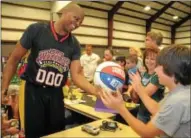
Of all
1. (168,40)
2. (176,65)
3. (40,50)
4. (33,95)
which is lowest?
(33,95)

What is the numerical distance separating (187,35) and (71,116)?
1142cm

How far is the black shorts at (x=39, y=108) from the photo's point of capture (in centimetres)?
222

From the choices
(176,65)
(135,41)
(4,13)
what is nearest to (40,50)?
(176,65)

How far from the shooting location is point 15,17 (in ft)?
22.8

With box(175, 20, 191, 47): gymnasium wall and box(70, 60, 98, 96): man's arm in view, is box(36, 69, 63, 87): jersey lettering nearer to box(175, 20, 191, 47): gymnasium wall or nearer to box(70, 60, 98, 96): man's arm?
box(70, 60, 98, 96): man's arm

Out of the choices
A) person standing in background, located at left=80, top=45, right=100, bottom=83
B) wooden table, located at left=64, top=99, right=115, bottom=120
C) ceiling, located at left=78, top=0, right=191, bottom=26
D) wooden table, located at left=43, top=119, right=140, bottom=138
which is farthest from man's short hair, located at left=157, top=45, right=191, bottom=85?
ceiling, located at left=78, top=0, right=191, bottom=26

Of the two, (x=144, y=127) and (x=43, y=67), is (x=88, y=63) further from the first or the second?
(x=144, y=127)

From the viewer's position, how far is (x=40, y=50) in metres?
2.20

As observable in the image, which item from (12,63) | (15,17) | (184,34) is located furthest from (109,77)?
(184,34)

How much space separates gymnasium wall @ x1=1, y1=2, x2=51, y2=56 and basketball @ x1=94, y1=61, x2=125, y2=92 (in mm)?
5270

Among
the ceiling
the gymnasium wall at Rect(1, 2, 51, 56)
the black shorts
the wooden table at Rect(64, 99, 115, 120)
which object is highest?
the ceiling

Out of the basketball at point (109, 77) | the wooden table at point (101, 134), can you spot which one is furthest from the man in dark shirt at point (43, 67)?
the wooden table at point (101, 134)

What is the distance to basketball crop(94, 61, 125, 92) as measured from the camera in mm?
1864

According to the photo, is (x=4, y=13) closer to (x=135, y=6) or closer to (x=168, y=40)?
(x=135, y=6)
